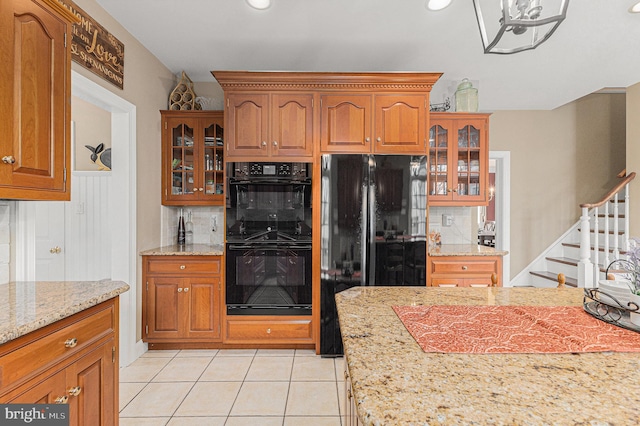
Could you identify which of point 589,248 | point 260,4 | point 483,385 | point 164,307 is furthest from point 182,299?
point 589,248

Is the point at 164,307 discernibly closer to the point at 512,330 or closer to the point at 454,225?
the point at 512,330

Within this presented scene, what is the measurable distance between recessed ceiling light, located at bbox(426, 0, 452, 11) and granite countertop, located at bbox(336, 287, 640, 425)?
2.26 meters

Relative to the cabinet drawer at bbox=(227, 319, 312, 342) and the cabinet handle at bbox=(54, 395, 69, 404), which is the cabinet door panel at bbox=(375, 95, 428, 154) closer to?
the cabinet drawer at bbox=(227, 319, 312, 342)

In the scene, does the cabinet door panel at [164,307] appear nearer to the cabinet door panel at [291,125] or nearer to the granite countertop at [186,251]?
the granite countertop at [186,251]

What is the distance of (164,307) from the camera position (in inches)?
116

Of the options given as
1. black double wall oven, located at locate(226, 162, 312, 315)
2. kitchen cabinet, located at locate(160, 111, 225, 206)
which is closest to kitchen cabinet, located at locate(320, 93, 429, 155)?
black double wall oven, located at locate(226, 162, 312, 315)

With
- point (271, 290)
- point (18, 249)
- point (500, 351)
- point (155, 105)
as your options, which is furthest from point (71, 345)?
point (155, 105)

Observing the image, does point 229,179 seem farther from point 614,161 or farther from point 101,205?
point 614,161

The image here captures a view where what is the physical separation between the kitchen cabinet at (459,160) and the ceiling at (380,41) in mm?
580

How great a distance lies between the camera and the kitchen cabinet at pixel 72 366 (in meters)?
1.10

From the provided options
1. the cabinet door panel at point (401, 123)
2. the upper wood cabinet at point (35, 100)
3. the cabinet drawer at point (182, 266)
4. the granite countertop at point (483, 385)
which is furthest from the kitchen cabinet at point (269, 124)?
the granite countertop at point (483, 385)

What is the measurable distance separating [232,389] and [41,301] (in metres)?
1.43

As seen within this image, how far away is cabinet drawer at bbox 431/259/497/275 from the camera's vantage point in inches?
119

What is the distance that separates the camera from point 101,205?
3.00 meters
